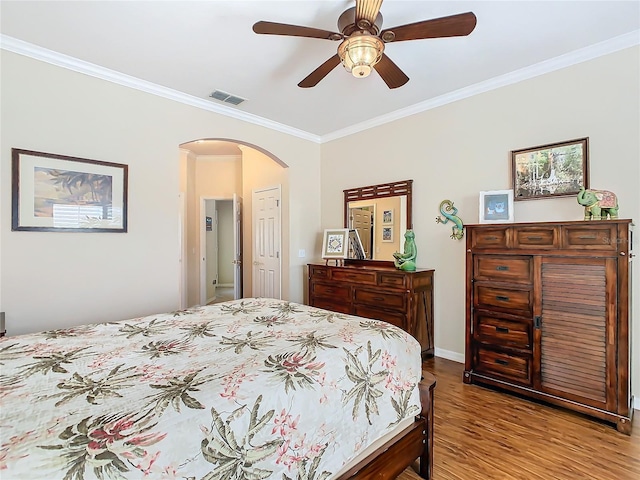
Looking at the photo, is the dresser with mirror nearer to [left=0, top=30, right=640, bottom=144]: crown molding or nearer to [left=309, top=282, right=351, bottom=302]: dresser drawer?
[left=309, top=282, right=351, bottom=302]: dresser drawer

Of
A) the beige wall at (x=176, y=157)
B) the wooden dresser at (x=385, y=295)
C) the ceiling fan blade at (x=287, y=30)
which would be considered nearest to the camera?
the ceiling fan blade at (x=287, y=30)

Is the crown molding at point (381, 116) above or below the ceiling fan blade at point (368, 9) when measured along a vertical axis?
above

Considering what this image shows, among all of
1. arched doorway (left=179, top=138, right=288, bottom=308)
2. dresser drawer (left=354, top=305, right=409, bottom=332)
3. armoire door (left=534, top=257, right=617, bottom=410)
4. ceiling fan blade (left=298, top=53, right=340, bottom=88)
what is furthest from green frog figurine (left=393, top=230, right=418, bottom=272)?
arched doorway (left=179, top=138, right=288, bottom=308)

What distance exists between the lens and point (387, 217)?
409 cm

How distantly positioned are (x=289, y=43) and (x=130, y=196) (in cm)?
205

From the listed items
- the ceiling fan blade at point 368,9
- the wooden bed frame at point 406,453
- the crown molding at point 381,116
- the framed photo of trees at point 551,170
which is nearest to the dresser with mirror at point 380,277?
the crown molding at point 381,116

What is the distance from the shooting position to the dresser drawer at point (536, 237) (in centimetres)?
247

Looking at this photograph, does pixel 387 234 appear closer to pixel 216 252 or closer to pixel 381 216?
pixel 381 216

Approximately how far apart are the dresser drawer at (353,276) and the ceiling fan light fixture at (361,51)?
2.18 metres

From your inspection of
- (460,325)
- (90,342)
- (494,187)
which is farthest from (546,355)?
(90,342)

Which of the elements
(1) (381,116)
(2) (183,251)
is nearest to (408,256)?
(1) (381,116)

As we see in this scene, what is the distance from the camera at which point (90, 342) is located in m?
1.60

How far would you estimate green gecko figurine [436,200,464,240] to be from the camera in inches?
135

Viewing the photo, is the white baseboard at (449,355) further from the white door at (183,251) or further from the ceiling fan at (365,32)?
the white door at (183,251)
